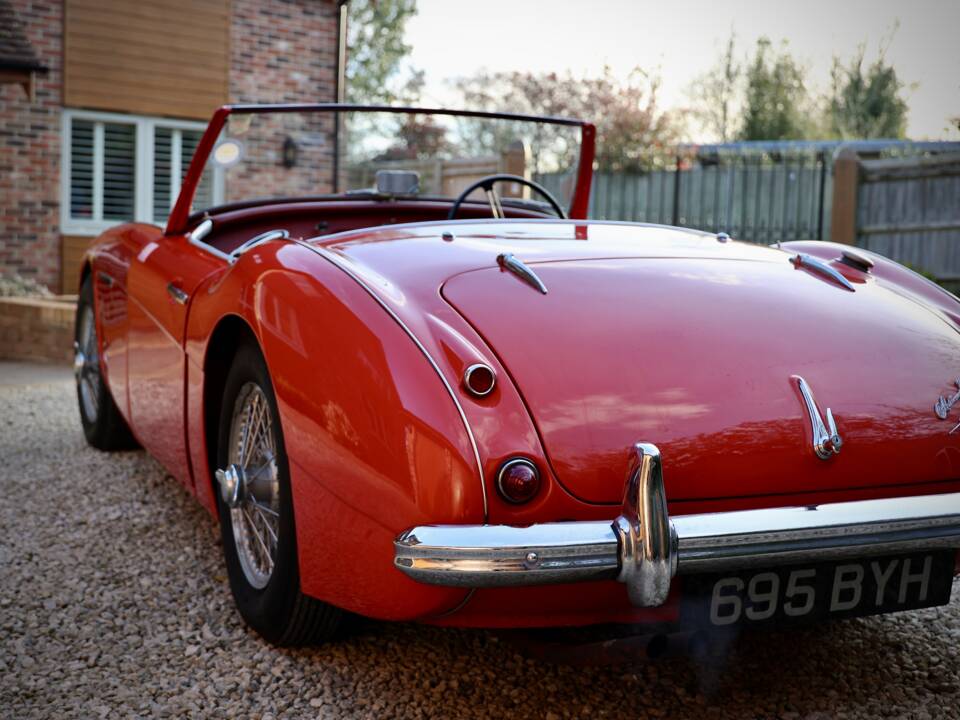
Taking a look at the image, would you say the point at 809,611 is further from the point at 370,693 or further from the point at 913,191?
the point at 913,191

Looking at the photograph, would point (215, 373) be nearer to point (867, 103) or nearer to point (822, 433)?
point (822, 433)

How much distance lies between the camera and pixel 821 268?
253cm

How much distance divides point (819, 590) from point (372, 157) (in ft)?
92.4

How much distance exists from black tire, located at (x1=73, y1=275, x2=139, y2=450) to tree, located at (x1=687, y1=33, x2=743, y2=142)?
2544 centimetres

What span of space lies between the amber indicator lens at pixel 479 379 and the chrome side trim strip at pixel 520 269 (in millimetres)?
355

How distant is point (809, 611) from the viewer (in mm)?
1893

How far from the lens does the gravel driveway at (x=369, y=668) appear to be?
211 cm

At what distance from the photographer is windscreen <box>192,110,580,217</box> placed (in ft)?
12.3

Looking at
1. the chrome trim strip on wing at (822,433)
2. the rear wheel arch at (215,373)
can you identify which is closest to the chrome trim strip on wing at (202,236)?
the rear wheel arch at (215,373)

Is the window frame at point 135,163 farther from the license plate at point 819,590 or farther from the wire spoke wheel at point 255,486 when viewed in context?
the license plate at point 819,590

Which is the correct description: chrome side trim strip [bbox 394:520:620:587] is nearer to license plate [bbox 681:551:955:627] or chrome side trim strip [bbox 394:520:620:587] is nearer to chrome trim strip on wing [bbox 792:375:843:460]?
license plate [bbox 681:551:955:627]

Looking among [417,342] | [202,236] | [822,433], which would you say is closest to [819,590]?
[822,433]

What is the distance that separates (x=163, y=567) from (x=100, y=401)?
1634mm

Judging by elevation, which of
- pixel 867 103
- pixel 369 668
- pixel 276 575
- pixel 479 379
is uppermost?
pixel 867 103
